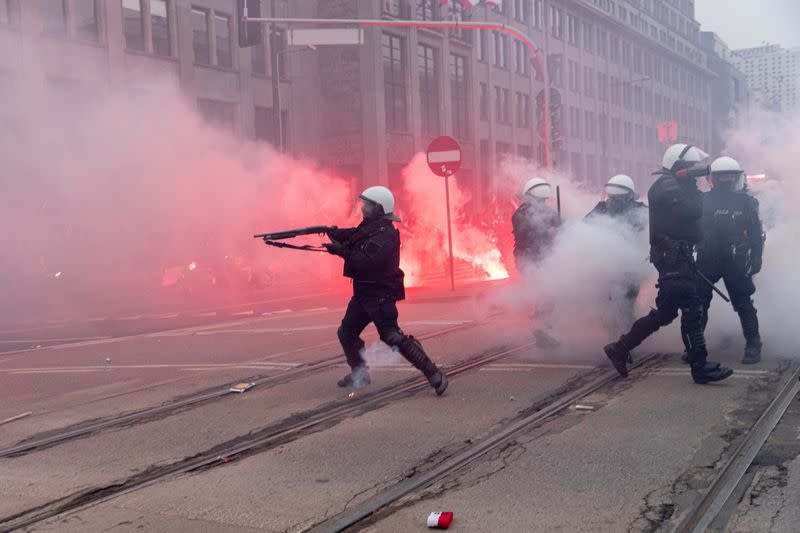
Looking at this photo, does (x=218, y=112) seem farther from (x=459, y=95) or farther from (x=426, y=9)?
(x=459, y=95)

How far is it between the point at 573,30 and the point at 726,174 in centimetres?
5169

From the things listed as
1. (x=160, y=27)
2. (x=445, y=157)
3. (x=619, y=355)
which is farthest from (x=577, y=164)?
(x=619, y=355)

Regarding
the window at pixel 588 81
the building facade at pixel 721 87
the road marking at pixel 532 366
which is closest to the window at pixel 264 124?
the road marking at pixel 532 366

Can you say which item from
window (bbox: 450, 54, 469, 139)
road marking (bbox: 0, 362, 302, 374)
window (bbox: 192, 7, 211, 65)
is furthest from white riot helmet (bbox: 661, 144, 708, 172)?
window (bbox: 450, 54, 469, 139)

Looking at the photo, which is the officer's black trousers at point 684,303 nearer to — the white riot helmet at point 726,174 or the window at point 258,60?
the white riot helmet at point 726,174

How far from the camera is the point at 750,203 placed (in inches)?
336

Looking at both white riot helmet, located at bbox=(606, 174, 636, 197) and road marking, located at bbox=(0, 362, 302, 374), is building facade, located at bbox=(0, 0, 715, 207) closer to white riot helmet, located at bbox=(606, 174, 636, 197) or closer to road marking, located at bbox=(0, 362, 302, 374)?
road marking, located at bbox=(0, 362, 302, 374)

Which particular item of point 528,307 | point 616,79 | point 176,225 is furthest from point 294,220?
point 616,79

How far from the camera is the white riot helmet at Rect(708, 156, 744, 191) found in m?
8.50

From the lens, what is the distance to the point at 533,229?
927 cm

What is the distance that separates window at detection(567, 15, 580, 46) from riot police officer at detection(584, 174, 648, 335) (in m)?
50.2

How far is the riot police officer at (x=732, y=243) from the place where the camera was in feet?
27.2

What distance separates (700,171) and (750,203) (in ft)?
5.25

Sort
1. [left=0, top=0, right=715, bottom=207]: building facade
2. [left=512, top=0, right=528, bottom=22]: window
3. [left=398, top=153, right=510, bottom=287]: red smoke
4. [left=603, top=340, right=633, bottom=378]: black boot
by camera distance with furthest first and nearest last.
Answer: [left=512, top=0, right=528, bottom=22]: window, [left=0, top=0, right=715, bottom=207]: building facade, [left=398, top=153, right=510, bottom=287]: red smoke, [left=603, top=340, right=633, bottom=378]: black boot
